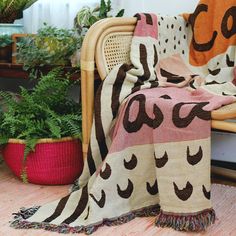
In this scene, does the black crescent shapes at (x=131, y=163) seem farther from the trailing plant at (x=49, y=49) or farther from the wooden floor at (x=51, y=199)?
the trailing plant at (x=49, y=49)

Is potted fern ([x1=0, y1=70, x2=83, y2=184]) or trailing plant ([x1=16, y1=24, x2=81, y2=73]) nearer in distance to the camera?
potted fern ([x1=0, y1=70, x2=83, y2=184])

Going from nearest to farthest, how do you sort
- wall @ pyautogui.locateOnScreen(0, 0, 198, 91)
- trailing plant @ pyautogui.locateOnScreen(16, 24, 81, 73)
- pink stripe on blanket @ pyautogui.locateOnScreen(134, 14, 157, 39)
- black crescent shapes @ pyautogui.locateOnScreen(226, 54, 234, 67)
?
pink stripe on blanket @ pyautogui.locateOnScreen(134, 14, 157, 39) < black crescent shapes @ pyautogui.locateOnScreen(226, 54, 234, 67) < trailing plant @ pyautogui.locateOnScreen(16, 24, 81, 73) < wall @ pyautogui.locateOnScreen(0, 0, 198, 91)

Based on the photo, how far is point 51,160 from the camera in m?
1.79

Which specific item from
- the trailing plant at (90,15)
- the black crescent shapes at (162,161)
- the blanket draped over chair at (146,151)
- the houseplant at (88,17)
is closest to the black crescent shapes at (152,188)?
the blanket draped over chair at (146,151)

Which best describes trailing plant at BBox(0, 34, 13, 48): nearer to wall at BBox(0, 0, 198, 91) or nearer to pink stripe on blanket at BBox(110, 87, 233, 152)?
wall at BBox(0, 0, 198, 91)

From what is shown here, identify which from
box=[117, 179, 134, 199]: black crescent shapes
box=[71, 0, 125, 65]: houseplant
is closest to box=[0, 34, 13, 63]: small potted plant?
box=[71, 0, 125, 65]: houseplant

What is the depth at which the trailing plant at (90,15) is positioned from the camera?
203cm

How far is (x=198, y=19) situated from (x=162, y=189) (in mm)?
833

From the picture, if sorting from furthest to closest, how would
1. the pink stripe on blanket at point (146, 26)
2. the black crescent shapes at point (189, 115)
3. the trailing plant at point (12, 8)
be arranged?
the trailing plant at point (12, 8), the pink stripe on blanket at point (146, 26), the black crescent shapes at point (189, 115)

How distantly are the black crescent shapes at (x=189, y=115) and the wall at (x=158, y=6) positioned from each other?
0.81 meters

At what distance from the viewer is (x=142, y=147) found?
1.53 metres

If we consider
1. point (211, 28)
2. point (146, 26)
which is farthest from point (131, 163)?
point (211, 28)

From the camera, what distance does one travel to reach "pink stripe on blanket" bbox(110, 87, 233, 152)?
1.41 m

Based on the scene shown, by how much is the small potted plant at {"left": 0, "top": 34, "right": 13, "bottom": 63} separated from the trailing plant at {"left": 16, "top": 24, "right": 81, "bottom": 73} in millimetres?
136
